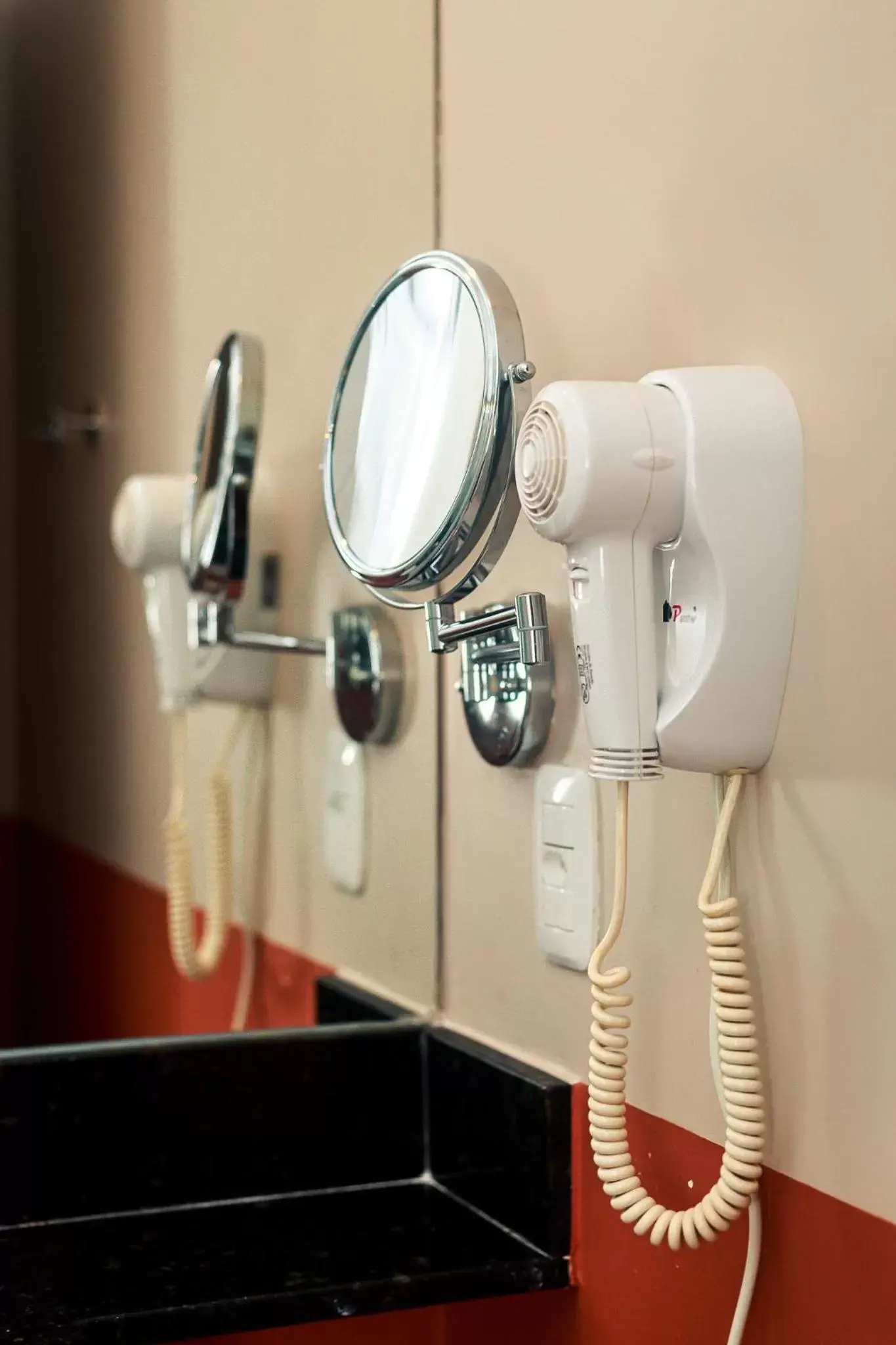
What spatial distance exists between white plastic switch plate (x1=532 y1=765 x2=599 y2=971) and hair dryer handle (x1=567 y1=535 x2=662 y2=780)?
19 cm

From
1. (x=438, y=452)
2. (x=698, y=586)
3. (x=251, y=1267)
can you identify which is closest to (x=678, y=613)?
(x=698, y=586)

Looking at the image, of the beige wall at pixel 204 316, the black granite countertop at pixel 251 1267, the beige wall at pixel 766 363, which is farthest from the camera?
the beige wall at pixel 204 316

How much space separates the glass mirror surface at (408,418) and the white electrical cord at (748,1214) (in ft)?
0.84

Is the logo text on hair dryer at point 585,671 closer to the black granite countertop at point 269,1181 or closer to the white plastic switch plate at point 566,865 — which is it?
the white plastic switch plate at point 566,865

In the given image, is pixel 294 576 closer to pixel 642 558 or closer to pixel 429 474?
pixel 429 474

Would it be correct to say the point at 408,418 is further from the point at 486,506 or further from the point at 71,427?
the point at 71,427

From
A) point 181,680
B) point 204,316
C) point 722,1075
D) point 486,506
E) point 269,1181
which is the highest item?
point 204,316

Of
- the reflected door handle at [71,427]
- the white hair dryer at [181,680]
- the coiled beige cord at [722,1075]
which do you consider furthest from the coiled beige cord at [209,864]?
the coiled beige cord at [722,1075]

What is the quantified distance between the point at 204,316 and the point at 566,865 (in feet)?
1.79

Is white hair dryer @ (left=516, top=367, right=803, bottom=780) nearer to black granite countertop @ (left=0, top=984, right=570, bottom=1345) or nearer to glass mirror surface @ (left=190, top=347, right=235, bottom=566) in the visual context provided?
black granite countertop @ (left=0, top=984, right=570, bottom=1345)

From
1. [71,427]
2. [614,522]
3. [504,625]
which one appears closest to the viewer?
[614,522]

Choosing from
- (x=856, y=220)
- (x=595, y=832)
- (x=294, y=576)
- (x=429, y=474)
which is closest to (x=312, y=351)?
(x=294, y=576)

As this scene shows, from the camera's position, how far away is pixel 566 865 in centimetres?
91

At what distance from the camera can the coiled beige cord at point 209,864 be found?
1.15 metres
